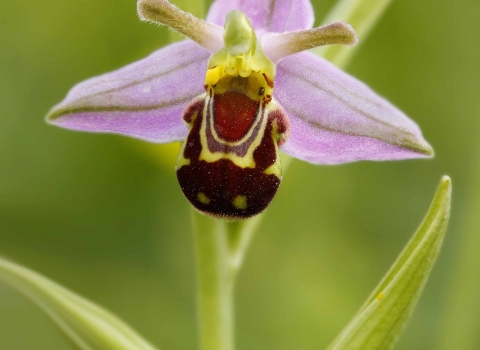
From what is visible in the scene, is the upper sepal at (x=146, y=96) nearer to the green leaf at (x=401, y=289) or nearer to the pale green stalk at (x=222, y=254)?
the pale green stalk at (x=222, y=254)

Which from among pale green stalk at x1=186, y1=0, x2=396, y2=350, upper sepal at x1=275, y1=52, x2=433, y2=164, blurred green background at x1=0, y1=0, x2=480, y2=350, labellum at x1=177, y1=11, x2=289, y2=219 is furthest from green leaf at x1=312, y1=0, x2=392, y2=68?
blurred green background at x1=0, y1=0, x2=480, y2=350

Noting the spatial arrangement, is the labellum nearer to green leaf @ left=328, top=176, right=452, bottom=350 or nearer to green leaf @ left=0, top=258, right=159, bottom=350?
green leaf @ left=328, top=176, right=452, bottom=350

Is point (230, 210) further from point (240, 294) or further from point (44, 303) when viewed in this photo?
point (240, 294)

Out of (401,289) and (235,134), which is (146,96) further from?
(401,289)

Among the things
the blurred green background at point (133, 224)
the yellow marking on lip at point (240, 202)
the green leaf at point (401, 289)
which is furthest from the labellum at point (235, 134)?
the blurred green background at point (133, 224)

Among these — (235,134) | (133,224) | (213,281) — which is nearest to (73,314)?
(213,281)
